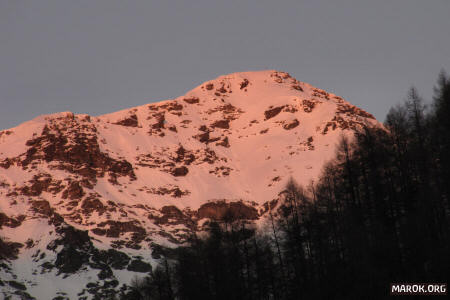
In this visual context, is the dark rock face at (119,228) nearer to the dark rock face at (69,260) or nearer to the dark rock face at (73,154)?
the dark rock face at (69,260)

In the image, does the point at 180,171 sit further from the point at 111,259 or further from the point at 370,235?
the point at 370,235

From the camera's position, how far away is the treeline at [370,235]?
143 feet

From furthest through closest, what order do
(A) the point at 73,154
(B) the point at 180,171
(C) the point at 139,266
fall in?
(B) the point at 180,171 < (A) the point at 73,154 < (C) the point at 139,266

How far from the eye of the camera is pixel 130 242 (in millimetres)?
146875

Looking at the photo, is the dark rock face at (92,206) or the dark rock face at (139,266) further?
the dark rock face at (92,206)

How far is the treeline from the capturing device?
43500mm

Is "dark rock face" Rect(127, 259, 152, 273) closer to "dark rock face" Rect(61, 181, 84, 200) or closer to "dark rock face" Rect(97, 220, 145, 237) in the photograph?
"dark rock face" Rect(97, 220, 145, 237)

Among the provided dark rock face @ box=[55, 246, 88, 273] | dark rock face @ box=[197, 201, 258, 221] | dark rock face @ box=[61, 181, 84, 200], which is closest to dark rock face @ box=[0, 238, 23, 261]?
dark rock face @ box=[55, 246, 88, 273]

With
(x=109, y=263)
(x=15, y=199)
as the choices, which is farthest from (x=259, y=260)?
(x=15, y=199)

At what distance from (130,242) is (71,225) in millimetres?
13597

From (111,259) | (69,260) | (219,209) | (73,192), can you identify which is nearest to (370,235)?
(69,260)

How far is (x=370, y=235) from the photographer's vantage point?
48406mm

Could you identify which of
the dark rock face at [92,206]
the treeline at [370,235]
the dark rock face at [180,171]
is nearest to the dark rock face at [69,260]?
the dark rock face at [92,206]

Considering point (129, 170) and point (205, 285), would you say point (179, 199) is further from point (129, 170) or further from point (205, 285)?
point (205, 285)
